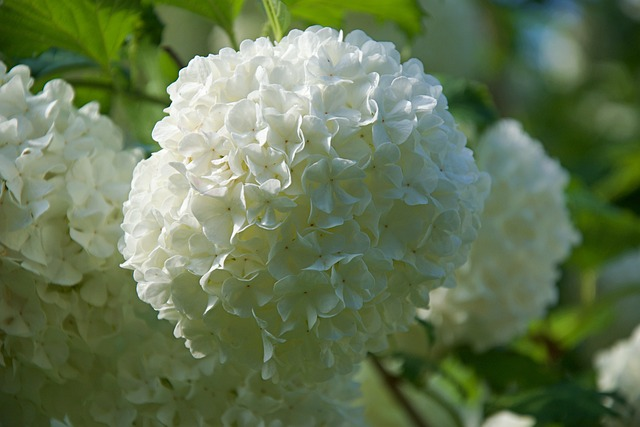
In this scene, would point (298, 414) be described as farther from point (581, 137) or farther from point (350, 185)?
point (581, 137)

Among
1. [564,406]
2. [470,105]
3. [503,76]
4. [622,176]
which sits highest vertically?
[470,105]

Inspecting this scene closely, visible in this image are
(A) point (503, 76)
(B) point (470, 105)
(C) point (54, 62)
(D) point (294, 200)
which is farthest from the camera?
(A) point (503, 76)

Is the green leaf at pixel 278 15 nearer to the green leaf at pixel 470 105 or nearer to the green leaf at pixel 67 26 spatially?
the green leaf at pixel 67 26

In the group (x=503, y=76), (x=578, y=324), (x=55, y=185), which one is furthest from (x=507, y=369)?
(x=503, y=76)

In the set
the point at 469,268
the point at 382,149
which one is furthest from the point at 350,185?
the point at 469,268

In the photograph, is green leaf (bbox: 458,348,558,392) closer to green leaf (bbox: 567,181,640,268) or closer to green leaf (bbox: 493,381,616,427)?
green leaf (bbox: 493,381,616,427)

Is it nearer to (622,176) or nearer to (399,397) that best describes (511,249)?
(399,397)
